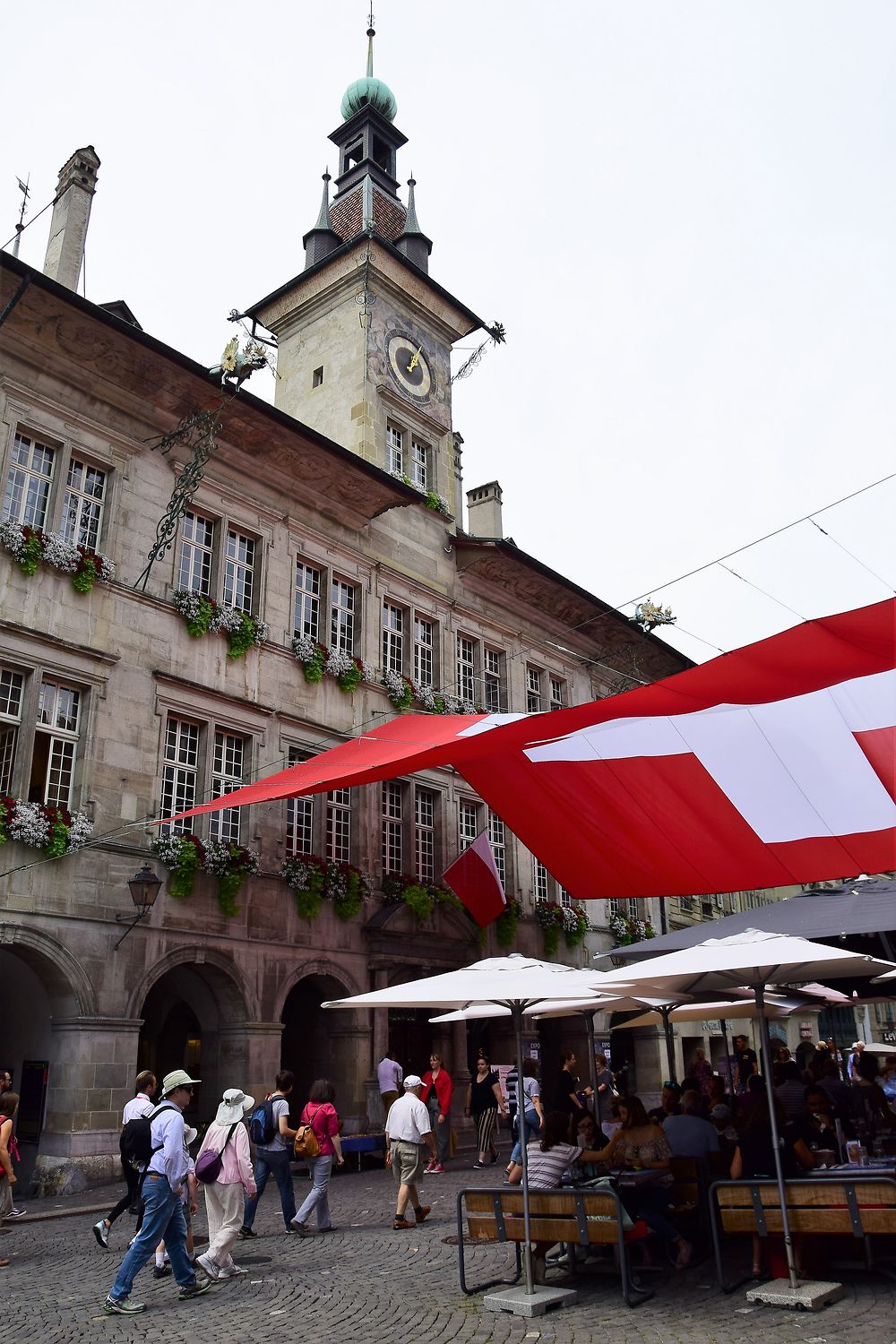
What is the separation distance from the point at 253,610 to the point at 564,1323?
1423 cm

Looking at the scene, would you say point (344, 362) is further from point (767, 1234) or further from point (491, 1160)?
point (767, 1234)

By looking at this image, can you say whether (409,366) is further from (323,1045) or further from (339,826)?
(323,1045)

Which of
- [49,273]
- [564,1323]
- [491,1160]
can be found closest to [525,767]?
[564,1323]

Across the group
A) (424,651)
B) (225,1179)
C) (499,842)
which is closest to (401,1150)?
(225,1179)

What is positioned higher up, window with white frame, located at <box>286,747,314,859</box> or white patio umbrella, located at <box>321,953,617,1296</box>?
window with white frame, located at <box>286,747,314,859</box>

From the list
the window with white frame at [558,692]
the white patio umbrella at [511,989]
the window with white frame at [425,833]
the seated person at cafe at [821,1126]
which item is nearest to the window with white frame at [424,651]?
the window with white frame at [425,833]

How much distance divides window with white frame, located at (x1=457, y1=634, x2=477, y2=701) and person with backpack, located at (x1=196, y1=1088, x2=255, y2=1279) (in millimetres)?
15723

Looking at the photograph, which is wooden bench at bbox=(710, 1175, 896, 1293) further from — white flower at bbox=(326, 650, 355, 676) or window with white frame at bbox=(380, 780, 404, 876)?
white flower at bbox=(326, 650, 355, 676)

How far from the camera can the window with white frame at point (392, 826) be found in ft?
69.8

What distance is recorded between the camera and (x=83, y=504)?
17.0m

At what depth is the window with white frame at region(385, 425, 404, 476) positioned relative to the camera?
25062mm

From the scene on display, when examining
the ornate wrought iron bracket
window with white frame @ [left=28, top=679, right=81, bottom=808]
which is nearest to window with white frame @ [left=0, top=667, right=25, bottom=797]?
window with white frame @ [left=28, top=679, right=81, bottom=808]

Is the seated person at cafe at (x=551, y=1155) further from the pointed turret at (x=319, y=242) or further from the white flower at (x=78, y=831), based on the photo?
the pointed turret at (x=319, y=242)

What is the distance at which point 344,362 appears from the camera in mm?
25734
